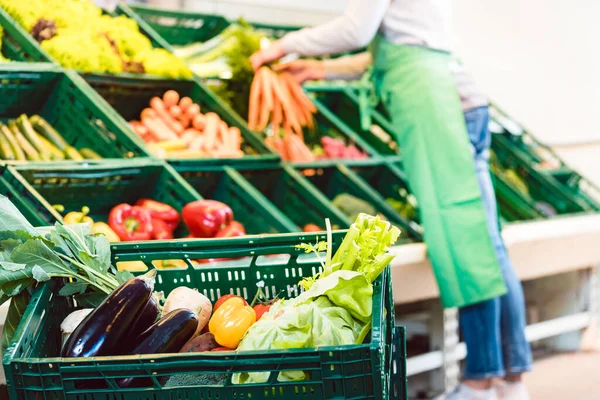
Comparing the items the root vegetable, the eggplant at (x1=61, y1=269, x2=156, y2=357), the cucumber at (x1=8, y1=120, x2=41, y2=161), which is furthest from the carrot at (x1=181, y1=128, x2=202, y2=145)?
the eggplant at (x1=61, y1=269, x2=156, y2=357)

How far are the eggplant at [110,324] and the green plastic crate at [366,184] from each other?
2.29m

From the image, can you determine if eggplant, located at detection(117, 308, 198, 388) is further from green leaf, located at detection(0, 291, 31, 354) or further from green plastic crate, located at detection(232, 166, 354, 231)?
green plastic crate, located at detection(232, 166, 354, 231)

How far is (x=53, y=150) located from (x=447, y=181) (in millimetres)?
1718

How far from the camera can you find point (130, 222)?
10.0ft

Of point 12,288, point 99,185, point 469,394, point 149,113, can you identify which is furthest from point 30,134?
point 469,394

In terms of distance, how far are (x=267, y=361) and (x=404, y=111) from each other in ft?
7.26

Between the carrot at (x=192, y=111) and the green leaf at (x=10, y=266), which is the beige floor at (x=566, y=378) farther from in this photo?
the green leaf at (x=10, y=266)

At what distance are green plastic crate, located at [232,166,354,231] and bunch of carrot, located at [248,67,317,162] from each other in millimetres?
295

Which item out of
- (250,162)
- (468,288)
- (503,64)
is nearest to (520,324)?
(468,288)

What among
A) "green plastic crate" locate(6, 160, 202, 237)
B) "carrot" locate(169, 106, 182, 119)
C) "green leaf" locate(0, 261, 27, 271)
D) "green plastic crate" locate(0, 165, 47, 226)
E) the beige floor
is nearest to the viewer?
"green leaf" locate(0, 261, 27, 271)

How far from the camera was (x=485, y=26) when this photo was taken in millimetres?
6871

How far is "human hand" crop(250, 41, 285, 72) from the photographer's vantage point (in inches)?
145

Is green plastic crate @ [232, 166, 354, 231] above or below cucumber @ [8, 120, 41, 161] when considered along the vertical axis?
below

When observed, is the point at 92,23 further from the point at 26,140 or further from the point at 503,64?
the point at 503,64
